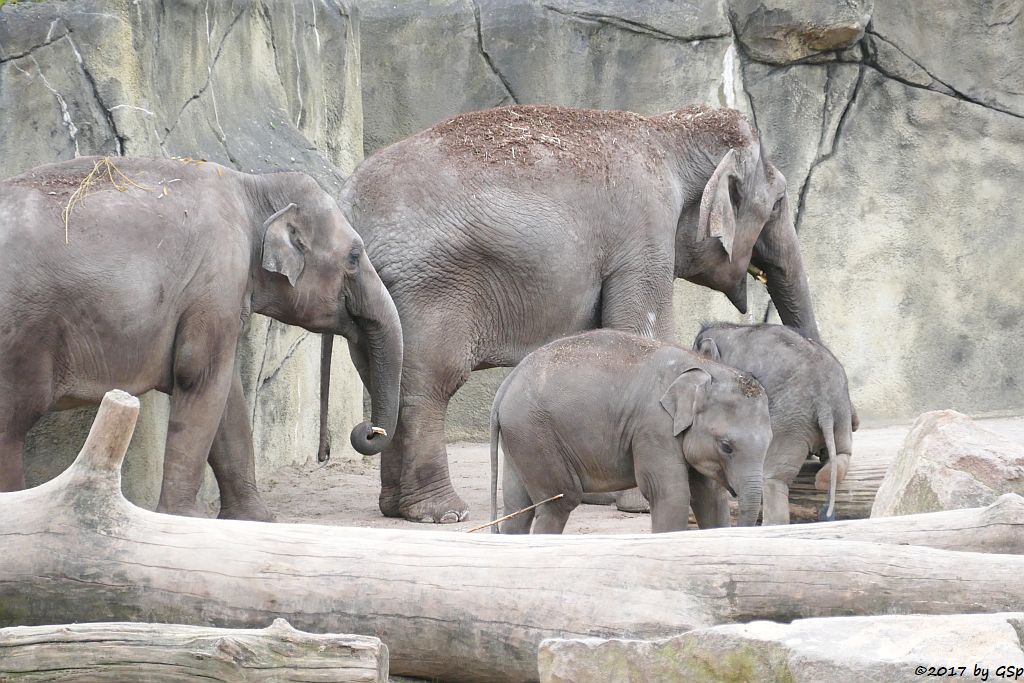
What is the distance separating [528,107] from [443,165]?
0.68 metres

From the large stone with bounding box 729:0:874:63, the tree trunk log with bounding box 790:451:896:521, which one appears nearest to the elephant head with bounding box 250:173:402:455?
the tree trunk log with bounding box 790:451:896:521

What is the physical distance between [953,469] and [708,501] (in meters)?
0.87

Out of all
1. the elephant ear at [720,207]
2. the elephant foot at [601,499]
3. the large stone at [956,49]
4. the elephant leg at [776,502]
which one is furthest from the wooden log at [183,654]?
the large stone at [956,49]

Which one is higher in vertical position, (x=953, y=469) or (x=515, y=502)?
(x=953, y=469)

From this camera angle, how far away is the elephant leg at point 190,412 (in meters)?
5.65

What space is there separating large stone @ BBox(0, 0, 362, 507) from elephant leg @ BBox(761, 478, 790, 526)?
261 cm

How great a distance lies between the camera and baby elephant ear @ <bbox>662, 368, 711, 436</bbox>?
5078 mm

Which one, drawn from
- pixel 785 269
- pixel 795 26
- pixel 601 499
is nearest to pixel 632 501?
pixel 601 499

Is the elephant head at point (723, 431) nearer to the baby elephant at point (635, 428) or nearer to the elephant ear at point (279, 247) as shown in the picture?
the baby elephant at point (635, 428)

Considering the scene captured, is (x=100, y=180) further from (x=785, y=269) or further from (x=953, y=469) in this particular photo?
(x=785, y=269)

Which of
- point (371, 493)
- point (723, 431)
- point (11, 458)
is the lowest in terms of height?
point (371, 493)

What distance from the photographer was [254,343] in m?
7.25

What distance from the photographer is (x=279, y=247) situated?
5.95 meters

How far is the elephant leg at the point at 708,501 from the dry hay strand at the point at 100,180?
2286 millimetres
